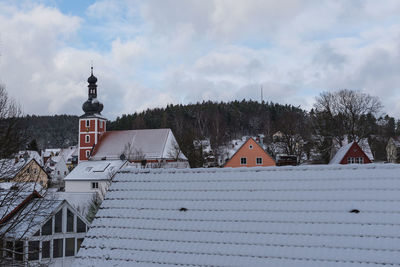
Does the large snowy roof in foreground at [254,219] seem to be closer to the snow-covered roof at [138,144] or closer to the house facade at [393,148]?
the snow-covered roof at [138,144]

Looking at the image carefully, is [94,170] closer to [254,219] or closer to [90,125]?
[90,125]

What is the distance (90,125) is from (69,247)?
150 ft

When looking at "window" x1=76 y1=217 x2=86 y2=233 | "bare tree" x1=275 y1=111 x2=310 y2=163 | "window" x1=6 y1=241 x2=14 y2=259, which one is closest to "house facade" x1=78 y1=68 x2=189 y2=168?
"bare tree" x1=275 y1=111 x2=310 y2=163

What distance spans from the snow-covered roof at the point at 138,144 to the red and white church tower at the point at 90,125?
1.29 meters

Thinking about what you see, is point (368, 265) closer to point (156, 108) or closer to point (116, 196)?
point (116, 196)

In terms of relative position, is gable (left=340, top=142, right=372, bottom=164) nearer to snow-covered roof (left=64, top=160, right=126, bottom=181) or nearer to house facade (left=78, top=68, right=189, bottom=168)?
snow-covered roof (left=64, top=160, right=126, bottom=181)

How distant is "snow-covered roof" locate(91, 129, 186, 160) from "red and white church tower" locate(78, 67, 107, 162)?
1294 mm

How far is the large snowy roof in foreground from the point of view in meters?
5.60

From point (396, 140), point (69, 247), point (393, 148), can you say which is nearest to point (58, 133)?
point (396, 140)

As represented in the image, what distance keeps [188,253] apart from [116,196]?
6.76 ft

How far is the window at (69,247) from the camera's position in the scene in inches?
729

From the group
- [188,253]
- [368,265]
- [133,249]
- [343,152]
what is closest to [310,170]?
[368,265]

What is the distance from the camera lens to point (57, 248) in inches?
721

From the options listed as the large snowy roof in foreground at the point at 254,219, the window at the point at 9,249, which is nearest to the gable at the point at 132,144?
the window at the point at 9,249
